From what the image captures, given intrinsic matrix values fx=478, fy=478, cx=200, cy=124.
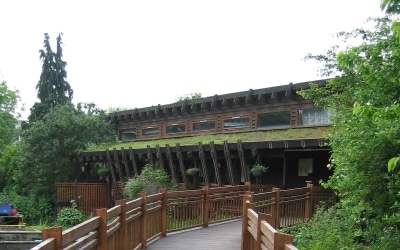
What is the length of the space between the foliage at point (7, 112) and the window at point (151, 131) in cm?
1557

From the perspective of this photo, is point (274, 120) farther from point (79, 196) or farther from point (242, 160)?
point (79, 196)

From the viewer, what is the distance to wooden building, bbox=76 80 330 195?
58.3 ft

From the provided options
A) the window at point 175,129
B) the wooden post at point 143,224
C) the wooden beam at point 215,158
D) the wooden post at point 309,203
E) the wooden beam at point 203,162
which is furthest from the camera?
the window at point 175,129

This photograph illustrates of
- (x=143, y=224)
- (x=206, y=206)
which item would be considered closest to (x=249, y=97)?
(x=206, y=206)

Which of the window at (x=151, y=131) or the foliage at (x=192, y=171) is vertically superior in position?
the window at (x=151, y=131)

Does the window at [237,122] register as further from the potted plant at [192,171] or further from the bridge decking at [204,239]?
the bridge decking at [204,239]

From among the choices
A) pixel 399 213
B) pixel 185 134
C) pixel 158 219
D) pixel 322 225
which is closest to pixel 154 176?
pixel 185 134

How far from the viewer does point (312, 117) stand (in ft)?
60.5

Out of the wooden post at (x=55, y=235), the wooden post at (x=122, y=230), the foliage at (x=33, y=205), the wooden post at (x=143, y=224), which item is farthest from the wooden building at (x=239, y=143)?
the wooden post at (x=55, y=235)

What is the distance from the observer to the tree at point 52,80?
3986cm

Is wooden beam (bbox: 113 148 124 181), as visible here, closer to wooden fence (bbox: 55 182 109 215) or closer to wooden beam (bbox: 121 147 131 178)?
wooden beam (bbox: 121 147 131 178)

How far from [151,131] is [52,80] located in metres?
16.8

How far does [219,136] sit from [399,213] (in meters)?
14.5

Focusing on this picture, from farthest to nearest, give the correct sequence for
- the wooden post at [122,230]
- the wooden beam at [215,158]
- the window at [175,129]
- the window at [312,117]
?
the window at [175,129]
the wooden beam at [215,158]
the window at [312,117]
the wooden post at [122,230]
